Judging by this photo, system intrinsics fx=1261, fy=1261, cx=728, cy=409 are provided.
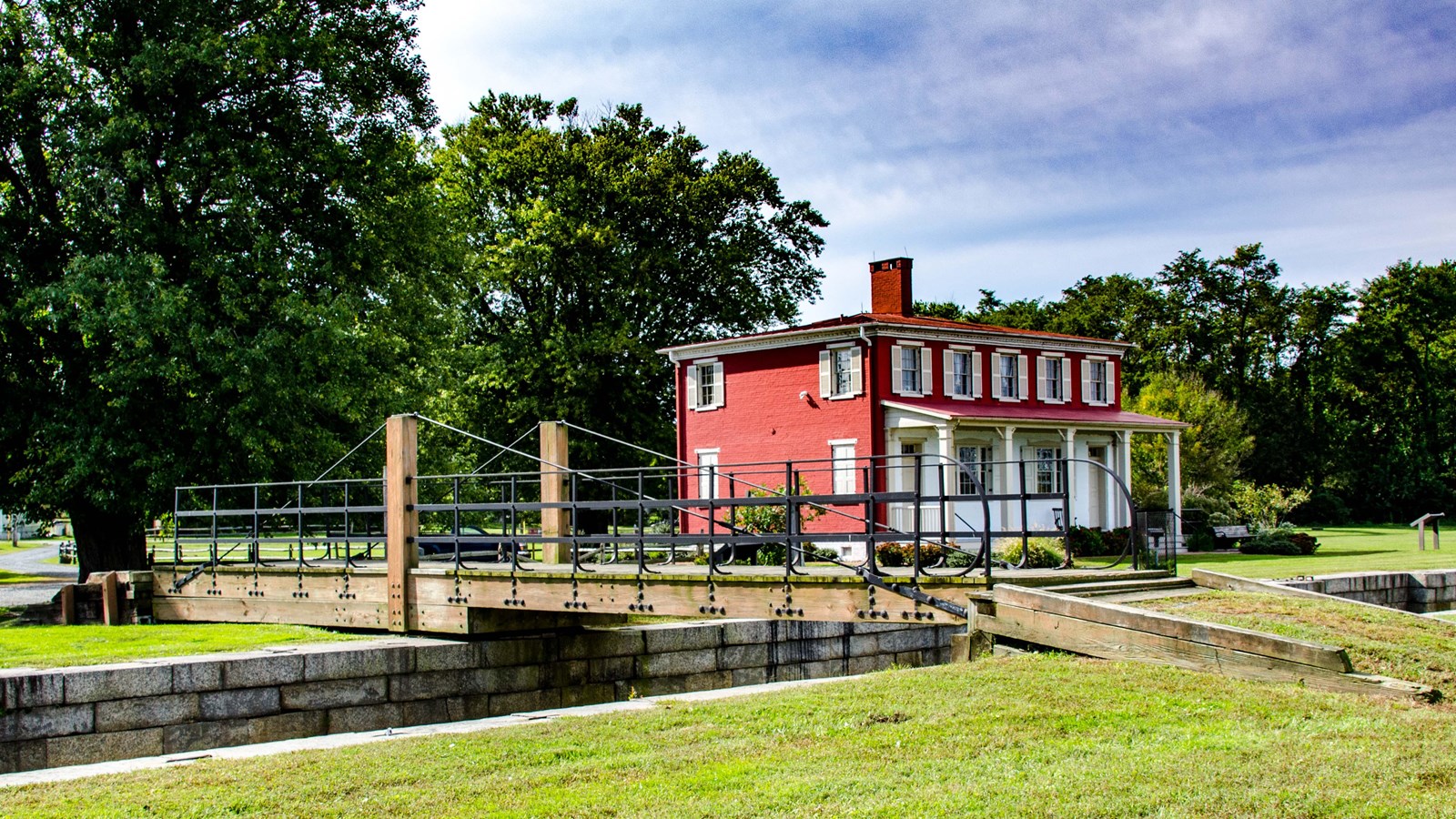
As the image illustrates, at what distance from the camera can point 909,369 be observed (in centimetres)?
3559

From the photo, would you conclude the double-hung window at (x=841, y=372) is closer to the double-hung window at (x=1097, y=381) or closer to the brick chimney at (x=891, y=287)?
the brick chimney at (x=891, y=287)

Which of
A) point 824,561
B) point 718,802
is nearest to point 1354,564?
point 824,561

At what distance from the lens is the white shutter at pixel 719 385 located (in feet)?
125

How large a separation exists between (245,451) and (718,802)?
19507mm

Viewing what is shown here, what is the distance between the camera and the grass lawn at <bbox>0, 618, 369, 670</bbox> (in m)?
14.1

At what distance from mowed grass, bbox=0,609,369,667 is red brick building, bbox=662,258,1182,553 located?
674 inches

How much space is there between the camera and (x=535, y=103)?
148 ft

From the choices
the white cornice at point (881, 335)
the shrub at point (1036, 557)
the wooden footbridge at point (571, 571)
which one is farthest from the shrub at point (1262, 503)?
the wooden footbridge at point (571, 571)

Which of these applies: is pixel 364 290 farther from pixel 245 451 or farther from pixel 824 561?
pixel 824 561

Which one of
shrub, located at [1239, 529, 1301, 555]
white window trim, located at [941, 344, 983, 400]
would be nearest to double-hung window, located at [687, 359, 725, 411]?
white window trim, located at [941, 344, 983, 400]

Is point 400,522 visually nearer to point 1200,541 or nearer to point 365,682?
point 365,682

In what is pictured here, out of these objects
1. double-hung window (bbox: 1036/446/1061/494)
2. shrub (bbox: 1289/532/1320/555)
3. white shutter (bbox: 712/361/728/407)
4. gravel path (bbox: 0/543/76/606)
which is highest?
white shutter (bbox: 712/361/728/407)

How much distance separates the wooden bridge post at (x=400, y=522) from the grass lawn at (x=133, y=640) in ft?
1.96

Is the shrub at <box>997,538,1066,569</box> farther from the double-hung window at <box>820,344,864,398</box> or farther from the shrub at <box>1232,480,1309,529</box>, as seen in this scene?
the shrub at <box>1232,480,1309,529</box>
